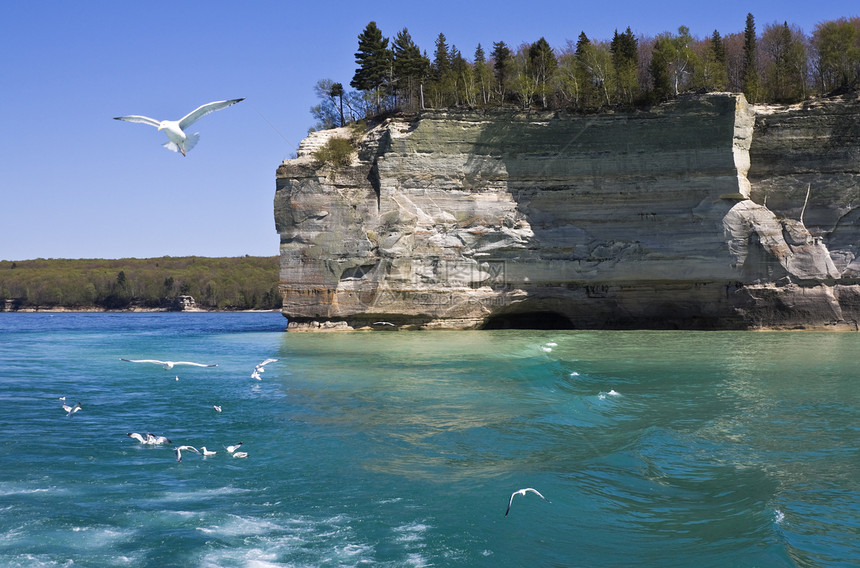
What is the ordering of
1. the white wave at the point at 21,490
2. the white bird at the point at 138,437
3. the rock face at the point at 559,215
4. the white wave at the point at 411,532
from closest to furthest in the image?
the white wave at the point at 411,532
the white wave at the point at 21,490
the white bird at the point at 138,437
the rock face at the point at 559,215

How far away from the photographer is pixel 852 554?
596cm

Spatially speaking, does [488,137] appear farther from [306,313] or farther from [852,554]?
[852,554]

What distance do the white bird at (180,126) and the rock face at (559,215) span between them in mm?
20365

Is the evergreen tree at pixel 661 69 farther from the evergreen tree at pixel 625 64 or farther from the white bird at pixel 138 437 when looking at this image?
the white bird at pixel 138 437

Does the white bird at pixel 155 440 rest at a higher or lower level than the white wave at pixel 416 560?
higher

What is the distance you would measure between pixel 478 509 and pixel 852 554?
3.23m

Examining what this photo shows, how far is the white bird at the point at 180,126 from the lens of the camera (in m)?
12.2

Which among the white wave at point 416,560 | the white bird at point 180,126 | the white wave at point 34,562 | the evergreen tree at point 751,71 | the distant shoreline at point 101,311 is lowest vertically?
the white wave at point 416,560

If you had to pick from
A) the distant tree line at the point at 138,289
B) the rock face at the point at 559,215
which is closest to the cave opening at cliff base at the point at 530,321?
the rock face at the point at 559,215

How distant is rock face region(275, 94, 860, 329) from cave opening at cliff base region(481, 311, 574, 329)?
2.60 metres

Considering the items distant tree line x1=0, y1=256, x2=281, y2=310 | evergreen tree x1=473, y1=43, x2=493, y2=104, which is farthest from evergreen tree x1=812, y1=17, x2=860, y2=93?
distant tree line x1=0, y1=256, x2=281, y2=310

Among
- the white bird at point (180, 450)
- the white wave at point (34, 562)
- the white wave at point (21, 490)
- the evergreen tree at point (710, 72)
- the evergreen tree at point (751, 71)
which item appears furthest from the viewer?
the evergreen tree at point (710, 72)

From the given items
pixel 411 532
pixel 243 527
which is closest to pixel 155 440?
pixel 243 527

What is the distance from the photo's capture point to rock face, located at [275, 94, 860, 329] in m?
31.0
